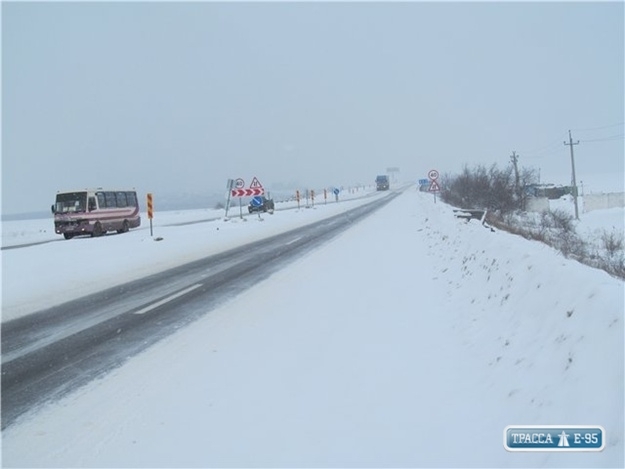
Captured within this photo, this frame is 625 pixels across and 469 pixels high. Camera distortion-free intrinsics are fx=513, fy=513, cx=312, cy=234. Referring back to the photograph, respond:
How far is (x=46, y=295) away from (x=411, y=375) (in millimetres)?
9177

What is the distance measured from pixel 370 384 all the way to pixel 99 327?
4.89 meters

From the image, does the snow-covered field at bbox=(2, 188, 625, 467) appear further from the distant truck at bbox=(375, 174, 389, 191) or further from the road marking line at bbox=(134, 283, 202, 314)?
the distant truck at bbox=(375, 174, 389, 191)

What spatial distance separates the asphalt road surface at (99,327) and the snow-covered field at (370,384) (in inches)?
16.1

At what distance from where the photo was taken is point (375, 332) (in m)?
7.40

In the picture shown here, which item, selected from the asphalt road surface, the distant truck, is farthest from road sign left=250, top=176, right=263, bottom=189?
the distant truck

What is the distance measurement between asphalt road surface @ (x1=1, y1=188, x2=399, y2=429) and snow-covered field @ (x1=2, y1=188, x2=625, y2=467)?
1.34 ft

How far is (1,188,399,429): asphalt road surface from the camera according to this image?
576cm

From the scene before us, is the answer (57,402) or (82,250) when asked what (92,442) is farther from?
(82,250)

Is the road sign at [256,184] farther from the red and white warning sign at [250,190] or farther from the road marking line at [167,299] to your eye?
the road marking line at [167,299]

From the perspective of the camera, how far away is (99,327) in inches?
323

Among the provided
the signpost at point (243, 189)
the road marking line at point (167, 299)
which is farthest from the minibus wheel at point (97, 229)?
the road marking line at point (167, 299)

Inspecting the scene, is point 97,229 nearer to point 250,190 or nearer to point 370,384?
point 250,190

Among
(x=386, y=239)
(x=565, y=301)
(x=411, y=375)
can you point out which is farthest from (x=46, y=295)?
(x=386, y=239)

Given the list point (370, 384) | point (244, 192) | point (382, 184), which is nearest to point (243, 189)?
point (244, 192)
